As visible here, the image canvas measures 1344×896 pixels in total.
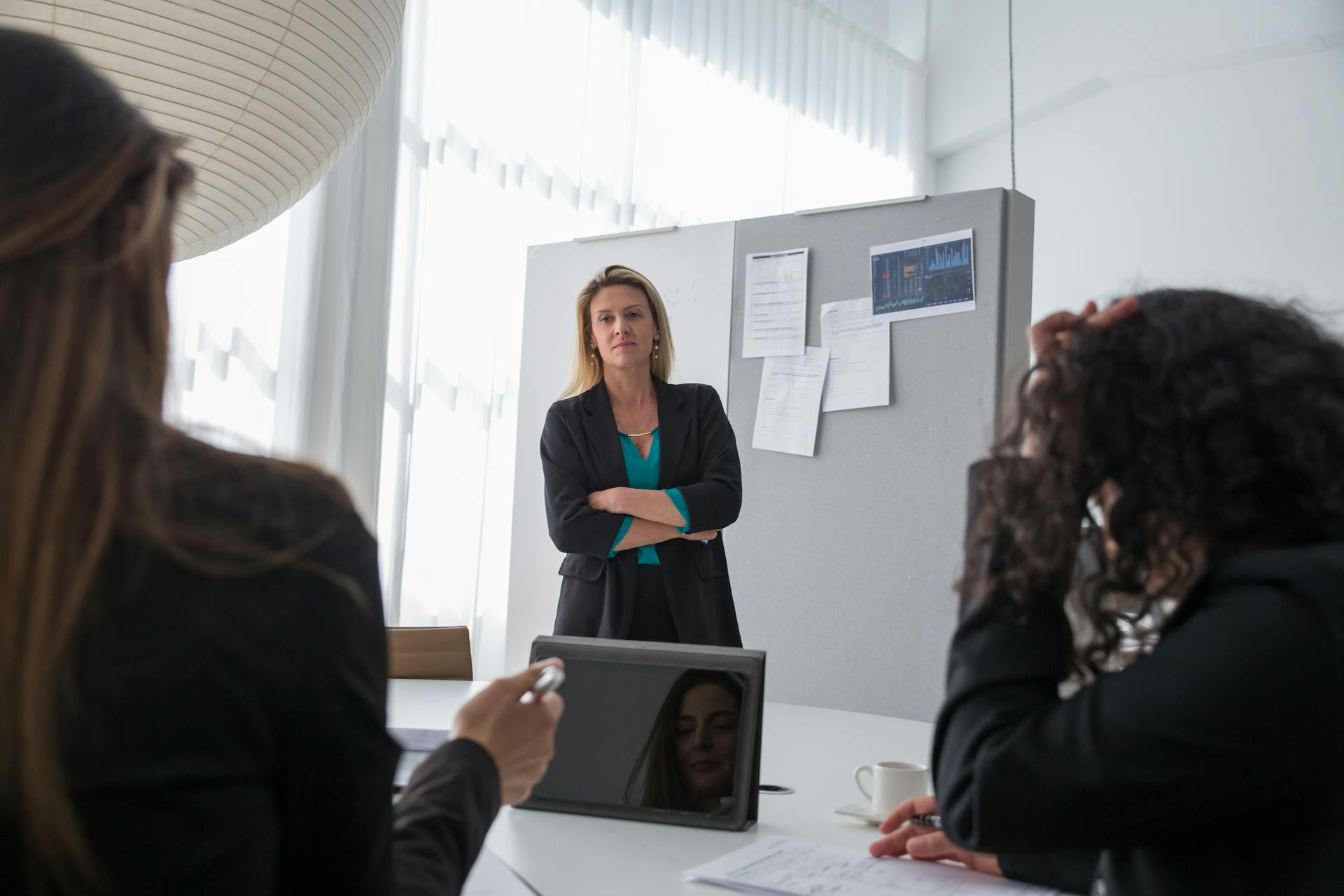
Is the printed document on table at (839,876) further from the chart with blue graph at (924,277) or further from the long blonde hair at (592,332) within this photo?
the chart with blue graph at (924,277)

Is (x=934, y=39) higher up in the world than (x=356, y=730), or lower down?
higher up

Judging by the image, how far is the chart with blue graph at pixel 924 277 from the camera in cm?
310

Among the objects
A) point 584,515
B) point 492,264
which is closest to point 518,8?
point 492,264

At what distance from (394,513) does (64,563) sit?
3252mm

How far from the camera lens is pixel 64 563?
468mm

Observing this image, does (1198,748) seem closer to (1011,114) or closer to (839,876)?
(839,876)

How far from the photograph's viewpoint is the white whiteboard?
11.7 feet

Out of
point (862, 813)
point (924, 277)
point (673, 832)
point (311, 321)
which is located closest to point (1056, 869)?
point (862, 813)

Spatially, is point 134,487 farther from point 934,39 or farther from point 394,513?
point 934,39

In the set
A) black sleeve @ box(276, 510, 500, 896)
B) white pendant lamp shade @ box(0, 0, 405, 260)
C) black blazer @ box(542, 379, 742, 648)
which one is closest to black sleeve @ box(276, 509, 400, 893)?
black sleeve @ box(276, 510, 500, 896)

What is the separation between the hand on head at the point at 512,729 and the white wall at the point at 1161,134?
3.74m

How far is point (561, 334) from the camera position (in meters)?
3.76

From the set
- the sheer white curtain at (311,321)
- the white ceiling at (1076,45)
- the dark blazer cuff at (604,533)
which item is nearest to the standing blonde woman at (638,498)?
the dark blazer cuff at (604,533)

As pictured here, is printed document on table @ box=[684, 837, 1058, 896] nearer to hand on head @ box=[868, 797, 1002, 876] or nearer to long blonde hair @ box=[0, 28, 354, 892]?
hand on head @ box=[868, 797, 1002, 876]
